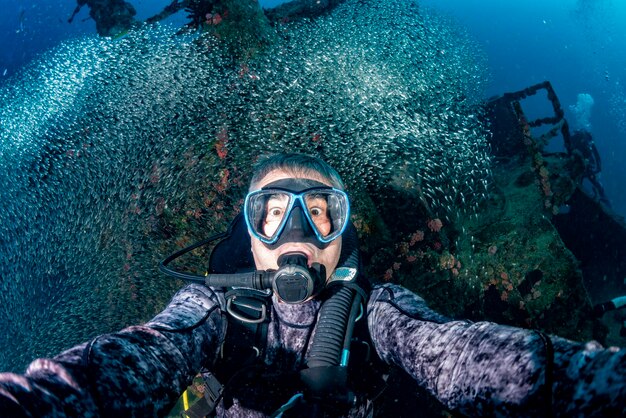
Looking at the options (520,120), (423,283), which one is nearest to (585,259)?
(520,120)

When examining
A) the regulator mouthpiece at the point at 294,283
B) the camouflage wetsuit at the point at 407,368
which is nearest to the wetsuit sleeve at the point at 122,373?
the camouflage wetsuit at the point at 407,368

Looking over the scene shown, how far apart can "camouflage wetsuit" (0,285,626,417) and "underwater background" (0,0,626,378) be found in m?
3.01

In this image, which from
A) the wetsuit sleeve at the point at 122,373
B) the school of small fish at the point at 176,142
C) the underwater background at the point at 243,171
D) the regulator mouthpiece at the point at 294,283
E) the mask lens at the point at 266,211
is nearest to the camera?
the wetsuit sleeve at the point at 122,373

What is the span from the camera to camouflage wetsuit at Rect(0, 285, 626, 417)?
1.01 metres

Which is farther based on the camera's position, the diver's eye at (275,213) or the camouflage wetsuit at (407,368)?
the diver's eye at (275,213)

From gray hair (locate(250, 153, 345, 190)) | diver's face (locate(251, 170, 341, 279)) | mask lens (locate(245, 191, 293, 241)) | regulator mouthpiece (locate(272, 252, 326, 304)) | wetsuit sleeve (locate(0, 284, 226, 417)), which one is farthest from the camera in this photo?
gray hair (locate(250, 153, 345, 190))

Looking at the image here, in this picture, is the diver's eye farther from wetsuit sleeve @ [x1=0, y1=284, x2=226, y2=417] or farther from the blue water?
the blue water

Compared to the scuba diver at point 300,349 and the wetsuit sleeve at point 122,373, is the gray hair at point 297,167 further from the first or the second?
the wetsuit sleeve at point 122,373

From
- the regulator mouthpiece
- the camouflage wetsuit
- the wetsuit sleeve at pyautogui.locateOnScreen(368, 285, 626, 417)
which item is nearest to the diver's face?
the regulator mouthpiece

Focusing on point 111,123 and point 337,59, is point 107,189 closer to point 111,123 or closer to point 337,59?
point 111,123

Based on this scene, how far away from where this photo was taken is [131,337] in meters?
1.64

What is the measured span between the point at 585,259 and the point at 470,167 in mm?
5025

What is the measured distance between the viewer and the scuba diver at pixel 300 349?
1.11m

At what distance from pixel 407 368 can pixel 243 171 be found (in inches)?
165
